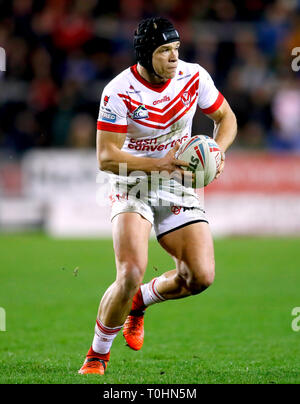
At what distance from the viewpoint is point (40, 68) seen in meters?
15.8

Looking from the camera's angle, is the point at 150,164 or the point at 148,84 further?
the point at 148,84

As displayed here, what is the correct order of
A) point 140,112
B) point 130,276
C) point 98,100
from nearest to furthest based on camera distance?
point 130,276, point 140,112, point 98,100

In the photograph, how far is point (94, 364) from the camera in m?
5.50

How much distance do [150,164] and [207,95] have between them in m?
0.88

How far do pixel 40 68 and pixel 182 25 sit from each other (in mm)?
3217

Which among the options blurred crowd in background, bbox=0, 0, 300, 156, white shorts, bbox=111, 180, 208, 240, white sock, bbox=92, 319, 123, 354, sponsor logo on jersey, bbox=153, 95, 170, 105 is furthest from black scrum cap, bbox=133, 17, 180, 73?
blurred crowd in background, bbox=0, 0, 300, 156

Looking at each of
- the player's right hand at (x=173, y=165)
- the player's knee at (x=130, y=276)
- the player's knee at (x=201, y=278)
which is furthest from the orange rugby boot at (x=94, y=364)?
the player's right hand at (x=173, y=165)

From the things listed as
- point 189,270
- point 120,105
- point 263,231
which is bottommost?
point 263,231

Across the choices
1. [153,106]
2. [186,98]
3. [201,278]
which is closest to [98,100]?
[186,98]

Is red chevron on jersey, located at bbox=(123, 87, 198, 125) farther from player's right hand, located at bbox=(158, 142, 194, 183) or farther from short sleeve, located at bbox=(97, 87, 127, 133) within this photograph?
player's right hand, located at bbox=(158, 142, 194, 183)

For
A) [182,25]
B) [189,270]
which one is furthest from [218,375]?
[182,25]

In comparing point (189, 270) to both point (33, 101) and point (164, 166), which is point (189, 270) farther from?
point (33, 101)

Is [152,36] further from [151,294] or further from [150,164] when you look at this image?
[151,294]

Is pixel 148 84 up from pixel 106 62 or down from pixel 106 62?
up
